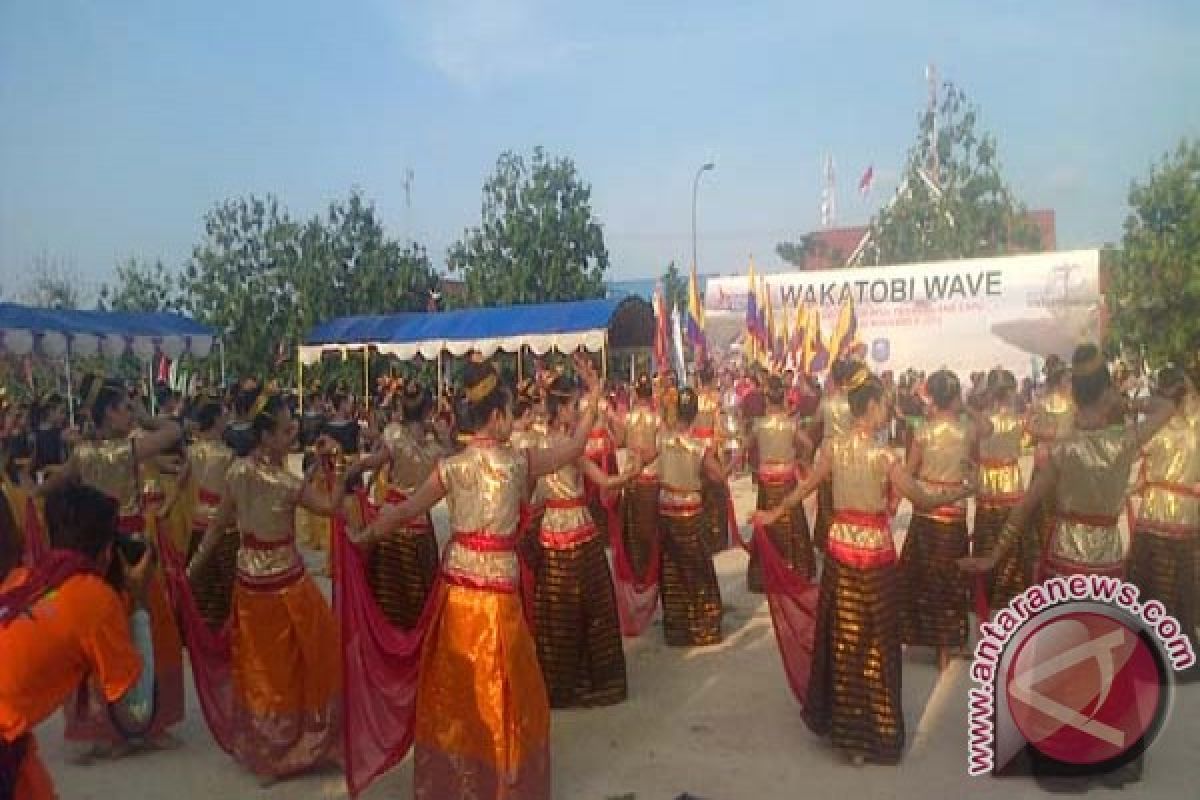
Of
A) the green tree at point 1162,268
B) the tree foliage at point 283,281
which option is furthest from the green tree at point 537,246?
the green tree at point 1162,268

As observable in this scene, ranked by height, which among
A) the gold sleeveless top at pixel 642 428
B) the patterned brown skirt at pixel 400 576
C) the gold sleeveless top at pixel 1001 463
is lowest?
the patterned brown skirt at pixel 400 576

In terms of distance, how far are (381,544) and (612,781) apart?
2.44 m

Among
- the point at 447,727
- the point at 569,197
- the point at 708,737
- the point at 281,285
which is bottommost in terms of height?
the point at 708,737

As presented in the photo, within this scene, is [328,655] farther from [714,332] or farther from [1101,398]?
[714,332]

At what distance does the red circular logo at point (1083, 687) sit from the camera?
4504 mm

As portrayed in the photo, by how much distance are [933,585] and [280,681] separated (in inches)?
166

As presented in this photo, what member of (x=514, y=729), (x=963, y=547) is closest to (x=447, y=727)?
(x=514, y=729)

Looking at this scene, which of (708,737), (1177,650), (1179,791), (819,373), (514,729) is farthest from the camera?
(819,373)

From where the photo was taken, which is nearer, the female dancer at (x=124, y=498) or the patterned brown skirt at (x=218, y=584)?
the female dancer at (x=124, y=498)

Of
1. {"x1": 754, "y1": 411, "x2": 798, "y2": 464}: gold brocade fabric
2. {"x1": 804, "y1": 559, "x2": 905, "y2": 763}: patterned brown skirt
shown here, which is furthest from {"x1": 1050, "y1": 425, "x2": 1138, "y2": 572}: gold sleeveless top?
{"x1": 754, "y1": 411, "x2": 798, "y2": 464}: gold brocade fabric

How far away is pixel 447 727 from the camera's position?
4.25 meters

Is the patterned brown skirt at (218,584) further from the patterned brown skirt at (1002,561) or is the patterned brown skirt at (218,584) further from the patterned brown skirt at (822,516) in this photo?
the patterned brown skirt at (1002,561)

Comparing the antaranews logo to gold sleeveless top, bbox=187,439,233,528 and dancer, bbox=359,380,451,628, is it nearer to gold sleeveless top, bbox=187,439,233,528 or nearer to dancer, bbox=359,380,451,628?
dancer, bbox=359,380,451,628

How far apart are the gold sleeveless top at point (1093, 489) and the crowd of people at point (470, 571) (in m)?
0.01
